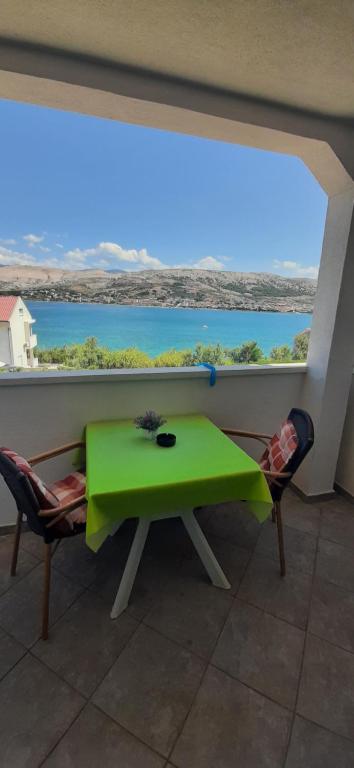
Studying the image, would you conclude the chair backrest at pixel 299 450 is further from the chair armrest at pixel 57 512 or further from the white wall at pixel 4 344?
the white wall at pixel 4 344

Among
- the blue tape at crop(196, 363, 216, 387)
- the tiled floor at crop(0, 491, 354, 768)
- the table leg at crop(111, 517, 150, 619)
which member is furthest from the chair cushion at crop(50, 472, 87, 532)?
the blue tape at crop(196, 363, 216, 387)

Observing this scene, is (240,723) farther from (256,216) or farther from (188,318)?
(256,216)

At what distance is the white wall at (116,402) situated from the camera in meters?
1.85

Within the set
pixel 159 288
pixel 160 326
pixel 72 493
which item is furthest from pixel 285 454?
pixel 160 326

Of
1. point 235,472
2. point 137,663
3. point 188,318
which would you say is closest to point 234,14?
point 235,472

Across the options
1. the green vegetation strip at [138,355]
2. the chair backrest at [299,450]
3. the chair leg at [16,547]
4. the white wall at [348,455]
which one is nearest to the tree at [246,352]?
the green vegetation strip at [138,355]

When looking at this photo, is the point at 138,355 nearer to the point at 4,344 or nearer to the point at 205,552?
the point at 4,344

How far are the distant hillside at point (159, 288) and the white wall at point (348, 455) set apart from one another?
3.97 m

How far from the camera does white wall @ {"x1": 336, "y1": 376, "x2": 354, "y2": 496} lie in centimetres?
238

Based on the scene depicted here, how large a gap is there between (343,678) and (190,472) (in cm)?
97

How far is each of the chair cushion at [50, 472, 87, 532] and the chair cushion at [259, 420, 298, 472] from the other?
3.36 ft

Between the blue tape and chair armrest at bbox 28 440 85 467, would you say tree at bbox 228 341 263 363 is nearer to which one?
the blue tape

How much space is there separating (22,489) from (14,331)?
533cm

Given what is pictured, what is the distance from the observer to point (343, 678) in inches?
47.2
